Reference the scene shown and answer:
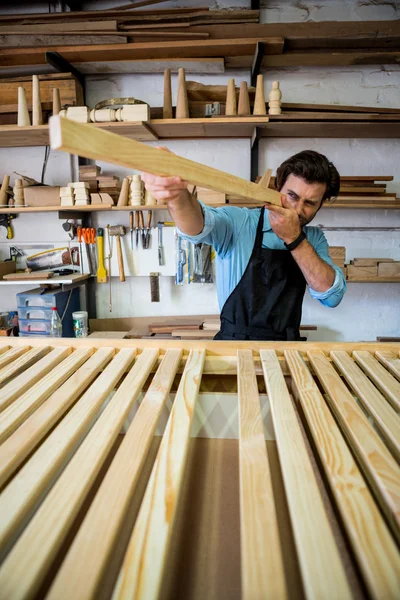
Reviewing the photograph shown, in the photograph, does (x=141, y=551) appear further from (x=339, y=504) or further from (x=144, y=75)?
(x=144, y=75)

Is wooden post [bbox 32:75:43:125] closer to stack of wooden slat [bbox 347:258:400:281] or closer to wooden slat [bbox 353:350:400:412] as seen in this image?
stack of wooden slat [bbox 347:258:400:281]

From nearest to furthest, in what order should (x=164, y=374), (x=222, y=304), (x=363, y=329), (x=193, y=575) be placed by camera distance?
(x=193, y=575), (x=164, y=374), (x=222, y=304), (x=363, y=329)

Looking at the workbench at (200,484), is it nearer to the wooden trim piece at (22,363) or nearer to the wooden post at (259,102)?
the wooden trim piece at (22,363)

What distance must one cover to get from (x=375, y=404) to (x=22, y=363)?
1064 mm

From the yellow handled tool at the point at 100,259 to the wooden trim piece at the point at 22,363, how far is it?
2.47 meters

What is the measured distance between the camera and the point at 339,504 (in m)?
0.65

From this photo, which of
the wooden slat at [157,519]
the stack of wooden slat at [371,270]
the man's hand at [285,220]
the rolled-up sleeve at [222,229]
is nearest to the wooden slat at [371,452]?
the wooden slat at [157,519]

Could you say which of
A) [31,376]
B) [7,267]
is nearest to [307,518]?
[31,376]

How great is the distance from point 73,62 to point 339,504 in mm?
4056

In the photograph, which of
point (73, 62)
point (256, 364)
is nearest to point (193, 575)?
point (256, 364)

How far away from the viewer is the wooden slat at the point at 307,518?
1.71 ft

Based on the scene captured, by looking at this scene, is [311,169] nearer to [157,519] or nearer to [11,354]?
[11,354]

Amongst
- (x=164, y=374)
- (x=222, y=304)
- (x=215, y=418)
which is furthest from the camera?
(x=222, y=304)

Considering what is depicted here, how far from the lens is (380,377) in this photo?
1116 millimetres
